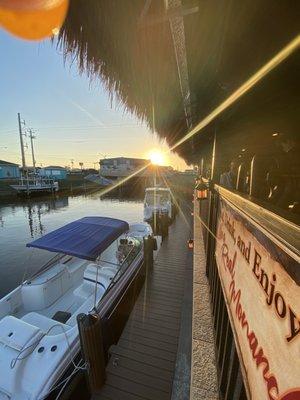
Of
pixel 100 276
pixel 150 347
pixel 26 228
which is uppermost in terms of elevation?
pixel 100 276

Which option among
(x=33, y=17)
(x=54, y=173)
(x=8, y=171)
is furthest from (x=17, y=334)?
(x=54, y=173)

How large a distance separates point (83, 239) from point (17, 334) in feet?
8.82

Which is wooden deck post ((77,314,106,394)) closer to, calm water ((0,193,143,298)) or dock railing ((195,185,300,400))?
dock railing ((195,185,300,400))

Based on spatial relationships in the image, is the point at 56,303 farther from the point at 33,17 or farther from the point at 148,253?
the point at 33,17

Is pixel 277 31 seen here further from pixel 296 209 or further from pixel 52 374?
pixel 52 374

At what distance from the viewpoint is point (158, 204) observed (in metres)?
19.7

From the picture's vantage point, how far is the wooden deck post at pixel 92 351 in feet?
15.0

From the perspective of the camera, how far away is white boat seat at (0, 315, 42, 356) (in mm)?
4797

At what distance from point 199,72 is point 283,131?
2.56 metres

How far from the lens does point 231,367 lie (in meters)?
2.22

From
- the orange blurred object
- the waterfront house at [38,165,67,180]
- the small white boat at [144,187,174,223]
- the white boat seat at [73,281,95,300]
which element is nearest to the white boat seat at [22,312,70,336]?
the white boat seat at [73,281,95,300]

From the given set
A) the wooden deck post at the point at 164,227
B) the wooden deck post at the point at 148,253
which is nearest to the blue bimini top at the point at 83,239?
the wooden deck post at the point at 148,253

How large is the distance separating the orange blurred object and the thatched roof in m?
0.07

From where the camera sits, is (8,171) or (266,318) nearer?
(266,318)
